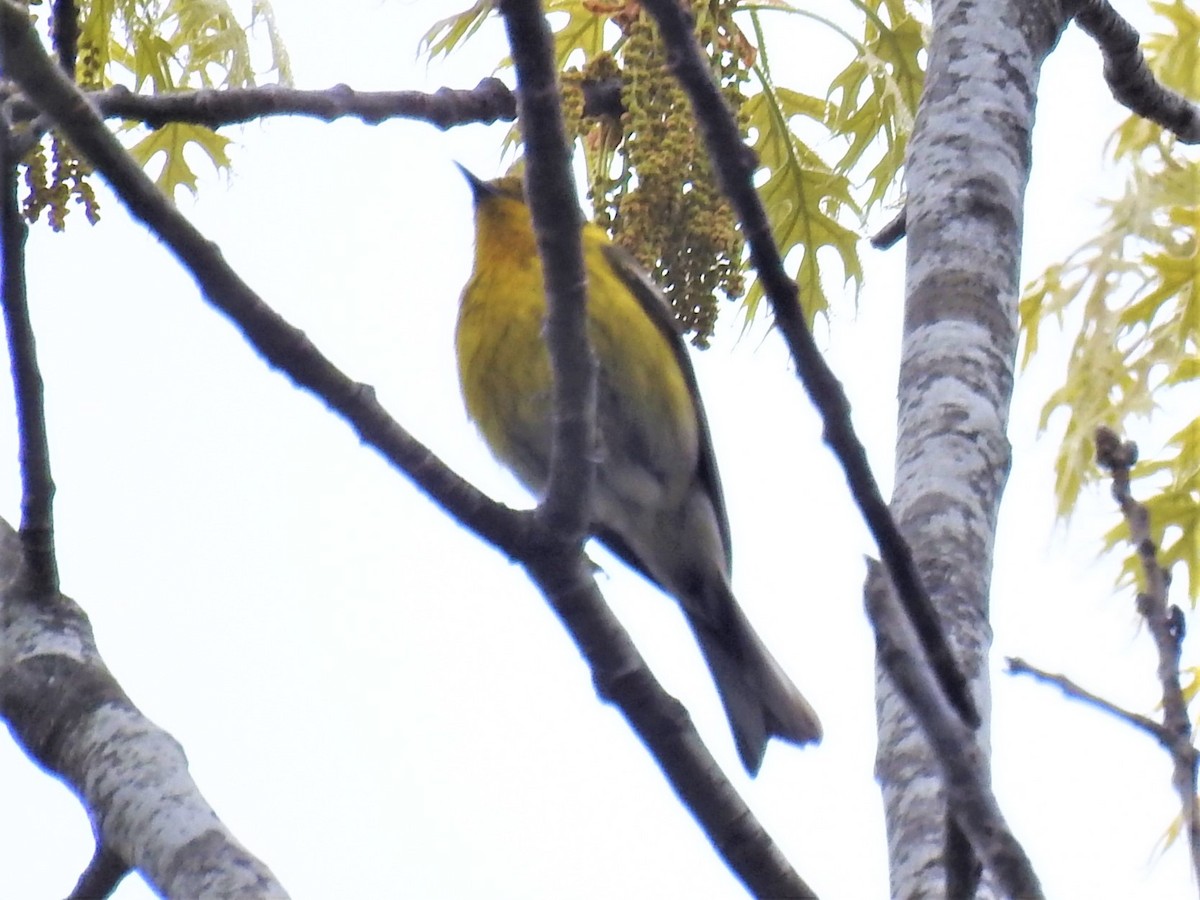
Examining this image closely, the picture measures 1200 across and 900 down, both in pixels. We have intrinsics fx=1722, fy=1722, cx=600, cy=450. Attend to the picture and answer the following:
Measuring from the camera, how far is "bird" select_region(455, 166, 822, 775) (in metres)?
3.98

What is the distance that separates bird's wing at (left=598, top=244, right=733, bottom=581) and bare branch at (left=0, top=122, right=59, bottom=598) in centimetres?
206

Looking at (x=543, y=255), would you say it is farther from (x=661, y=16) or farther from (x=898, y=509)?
(x=898, y=509)

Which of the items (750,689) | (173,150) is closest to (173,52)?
(173,150)

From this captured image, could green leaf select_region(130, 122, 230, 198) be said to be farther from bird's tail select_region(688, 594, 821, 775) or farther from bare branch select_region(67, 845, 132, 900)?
bare branch select_region(67, 845, 132, 900)

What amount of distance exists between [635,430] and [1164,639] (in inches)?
93.4

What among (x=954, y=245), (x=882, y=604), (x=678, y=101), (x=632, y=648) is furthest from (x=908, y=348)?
(x=882, y=604)

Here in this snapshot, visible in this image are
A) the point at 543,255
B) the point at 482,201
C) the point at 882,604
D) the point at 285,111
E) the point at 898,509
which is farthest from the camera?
the point at 482,201

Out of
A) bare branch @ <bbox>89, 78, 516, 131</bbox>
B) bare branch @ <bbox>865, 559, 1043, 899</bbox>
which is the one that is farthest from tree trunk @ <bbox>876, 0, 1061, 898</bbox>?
bare branch @ <bbox>89, 78, 516, 131</bbox>

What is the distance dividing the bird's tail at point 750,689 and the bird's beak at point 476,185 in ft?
3.96

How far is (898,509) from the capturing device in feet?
8.16

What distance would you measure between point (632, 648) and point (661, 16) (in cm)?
71

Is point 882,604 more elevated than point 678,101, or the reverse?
point 678,101

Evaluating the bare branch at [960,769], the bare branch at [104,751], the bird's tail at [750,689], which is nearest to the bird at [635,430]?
the bird's tail at [750,689]

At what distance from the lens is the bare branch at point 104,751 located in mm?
1985
